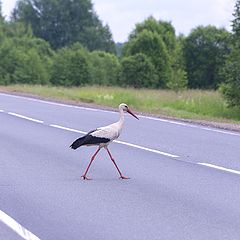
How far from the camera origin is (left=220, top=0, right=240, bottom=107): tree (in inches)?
1179

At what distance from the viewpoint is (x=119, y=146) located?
15258 millimetres

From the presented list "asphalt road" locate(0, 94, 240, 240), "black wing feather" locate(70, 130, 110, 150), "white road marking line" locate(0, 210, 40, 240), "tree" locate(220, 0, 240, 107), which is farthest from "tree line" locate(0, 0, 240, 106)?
"white road marking line" locate(0, 210, 40, 240)

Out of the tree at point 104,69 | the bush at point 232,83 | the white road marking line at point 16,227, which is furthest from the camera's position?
the tree at point 104,69

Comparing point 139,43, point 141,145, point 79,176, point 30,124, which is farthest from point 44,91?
point 139,43

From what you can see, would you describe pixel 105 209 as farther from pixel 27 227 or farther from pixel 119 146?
pixel 119 146

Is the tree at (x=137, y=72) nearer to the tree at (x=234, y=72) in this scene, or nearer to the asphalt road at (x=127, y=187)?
the tree at (x=234, y=72)

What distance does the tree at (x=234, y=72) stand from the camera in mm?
29938

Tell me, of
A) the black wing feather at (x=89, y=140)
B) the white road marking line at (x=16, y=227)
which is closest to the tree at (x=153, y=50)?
the black wing feather at (x=89, y=140)

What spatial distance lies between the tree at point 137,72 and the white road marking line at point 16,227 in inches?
2674

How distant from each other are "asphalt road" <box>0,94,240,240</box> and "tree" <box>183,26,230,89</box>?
5769 centimetres

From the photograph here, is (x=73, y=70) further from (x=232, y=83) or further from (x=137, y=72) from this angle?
(x=232, y=83)

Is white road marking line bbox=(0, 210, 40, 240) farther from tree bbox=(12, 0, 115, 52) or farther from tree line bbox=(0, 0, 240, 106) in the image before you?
tree bbox=(12, 0, 115, 52)

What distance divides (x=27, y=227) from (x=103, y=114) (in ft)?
53.4

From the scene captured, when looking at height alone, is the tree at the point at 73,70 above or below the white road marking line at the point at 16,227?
below
